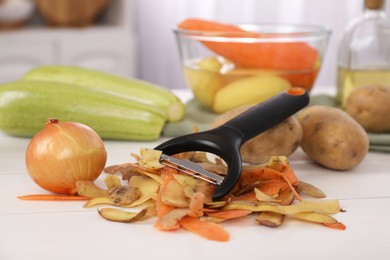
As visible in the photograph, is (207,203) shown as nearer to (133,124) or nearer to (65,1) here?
(133,124)

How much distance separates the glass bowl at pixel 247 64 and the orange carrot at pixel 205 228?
Result: 0.57 meters

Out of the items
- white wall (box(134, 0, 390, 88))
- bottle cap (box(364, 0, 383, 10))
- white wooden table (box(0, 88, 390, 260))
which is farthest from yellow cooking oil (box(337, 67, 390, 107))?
white wall (box(134, 0, 390, 88))

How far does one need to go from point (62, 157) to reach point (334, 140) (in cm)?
39

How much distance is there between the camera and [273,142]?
42.3 inches

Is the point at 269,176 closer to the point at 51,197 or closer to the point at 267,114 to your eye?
the point at 267,114

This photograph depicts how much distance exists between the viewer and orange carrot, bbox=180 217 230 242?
799 mm

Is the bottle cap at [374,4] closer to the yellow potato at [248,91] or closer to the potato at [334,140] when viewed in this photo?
the yellow potato at [248,91]

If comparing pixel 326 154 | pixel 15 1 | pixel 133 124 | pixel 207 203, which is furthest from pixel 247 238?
pixel 15 1

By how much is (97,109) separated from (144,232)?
0.48 metres

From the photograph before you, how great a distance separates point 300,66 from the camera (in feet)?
4.76

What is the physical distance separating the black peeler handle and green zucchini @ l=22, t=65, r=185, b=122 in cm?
30

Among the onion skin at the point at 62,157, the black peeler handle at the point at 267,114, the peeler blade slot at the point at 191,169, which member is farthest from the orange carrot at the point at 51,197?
the black peeler handle at the point at 267,114

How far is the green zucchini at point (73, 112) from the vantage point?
4.12 ft

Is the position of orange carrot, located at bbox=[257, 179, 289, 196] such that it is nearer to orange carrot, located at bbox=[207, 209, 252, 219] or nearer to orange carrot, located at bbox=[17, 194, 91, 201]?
orange carrot, located at bbox=[207, 209, 252, 219]
